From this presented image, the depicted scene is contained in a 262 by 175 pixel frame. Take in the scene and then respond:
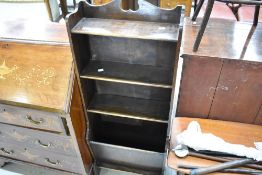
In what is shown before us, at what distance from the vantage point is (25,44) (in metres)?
1.34

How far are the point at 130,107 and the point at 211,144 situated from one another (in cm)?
54

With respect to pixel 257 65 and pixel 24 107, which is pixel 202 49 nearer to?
pixel 257 65

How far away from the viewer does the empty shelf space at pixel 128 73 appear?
121 centimetres

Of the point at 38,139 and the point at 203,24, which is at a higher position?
the point at 203,24

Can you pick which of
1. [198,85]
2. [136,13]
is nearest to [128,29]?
[136,13]

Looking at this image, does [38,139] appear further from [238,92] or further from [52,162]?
[238,92]

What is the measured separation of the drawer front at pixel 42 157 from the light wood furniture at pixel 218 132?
68cm

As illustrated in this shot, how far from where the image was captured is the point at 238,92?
1.19 m

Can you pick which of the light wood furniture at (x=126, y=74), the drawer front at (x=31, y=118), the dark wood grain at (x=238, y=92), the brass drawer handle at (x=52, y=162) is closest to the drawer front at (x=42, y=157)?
the brass drawer handle at (x=52, y=162)

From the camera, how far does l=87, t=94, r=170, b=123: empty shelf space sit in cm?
140

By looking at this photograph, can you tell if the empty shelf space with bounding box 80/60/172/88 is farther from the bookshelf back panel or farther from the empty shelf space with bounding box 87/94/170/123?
the empty shelf space with bounding box 87/94/170/123

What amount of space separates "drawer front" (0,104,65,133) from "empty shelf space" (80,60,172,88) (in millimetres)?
281

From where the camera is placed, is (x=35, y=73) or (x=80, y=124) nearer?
(x=35, y=73)

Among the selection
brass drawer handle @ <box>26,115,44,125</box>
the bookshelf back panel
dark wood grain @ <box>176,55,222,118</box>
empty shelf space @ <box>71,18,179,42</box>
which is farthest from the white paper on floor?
brass drawer handle @ <box>26,115,44,125</box>
